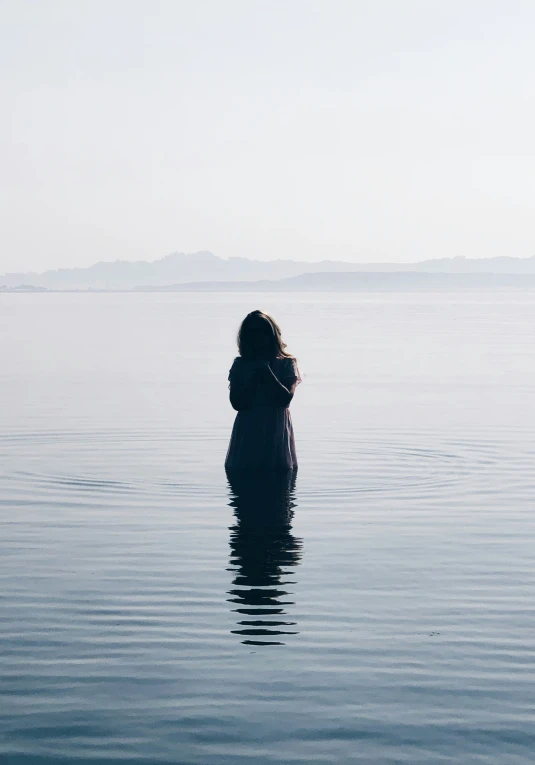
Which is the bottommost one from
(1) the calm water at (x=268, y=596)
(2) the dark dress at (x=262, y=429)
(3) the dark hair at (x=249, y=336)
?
(1) the calm water at (x=268, y=596)

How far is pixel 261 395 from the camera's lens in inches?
548

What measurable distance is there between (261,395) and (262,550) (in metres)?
3.05

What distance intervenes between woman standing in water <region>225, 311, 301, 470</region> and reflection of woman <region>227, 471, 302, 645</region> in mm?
268

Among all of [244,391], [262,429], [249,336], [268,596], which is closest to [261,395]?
[244,391]

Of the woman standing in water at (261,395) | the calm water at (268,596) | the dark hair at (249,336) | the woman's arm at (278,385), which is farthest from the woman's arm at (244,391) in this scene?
the calm water at (268,596)

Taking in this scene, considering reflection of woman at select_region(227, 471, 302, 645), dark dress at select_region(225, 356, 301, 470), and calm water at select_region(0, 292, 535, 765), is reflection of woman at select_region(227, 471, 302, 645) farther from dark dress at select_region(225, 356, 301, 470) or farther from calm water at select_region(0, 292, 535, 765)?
dark dress at select_region(225, 356, 301, 470)

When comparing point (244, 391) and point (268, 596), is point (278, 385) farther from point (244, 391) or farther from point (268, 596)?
point (268, 596)

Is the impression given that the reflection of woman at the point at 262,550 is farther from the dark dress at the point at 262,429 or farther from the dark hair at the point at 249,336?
the dark hair at the point at 249,336

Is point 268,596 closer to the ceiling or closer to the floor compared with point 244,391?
closer to the floor

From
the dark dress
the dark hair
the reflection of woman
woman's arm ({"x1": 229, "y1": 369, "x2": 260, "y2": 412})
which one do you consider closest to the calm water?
the reflection of woman

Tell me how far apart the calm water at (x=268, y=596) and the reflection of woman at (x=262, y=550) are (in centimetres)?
3

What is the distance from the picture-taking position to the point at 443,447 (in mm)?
19156

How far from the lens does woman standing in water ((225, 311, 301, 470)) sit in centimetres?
1349

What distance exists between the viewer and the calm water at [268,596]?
6594mm
